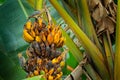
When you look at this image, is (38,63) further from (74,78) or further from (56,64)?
(74,78)

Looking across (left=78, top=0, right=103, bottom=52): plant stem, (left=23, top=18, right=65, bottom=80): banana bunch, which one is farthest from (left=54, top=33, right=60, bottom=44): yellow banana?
(left=78, top=0, right=103, bottom=52): plant stem

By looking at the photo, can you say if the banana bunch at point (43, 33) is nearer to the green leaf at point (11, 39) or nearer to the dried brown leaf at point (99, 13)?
the green leaf at point (11, 39)

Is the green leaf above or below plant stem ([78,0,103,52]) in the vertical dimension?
above

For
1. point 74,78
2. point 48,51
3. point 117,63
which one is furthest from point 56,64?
point 117,63

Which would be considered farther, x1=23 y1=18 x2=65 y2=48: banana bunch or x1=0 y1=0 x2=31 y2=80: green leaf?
x1=0 y1=0 x2=31 y2=80: green leaf

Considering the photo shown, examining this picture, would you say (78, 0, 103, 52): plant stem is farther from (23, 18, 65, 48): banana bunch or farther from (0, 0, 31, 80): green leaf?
(23, 18, 65, 48): banana bunch

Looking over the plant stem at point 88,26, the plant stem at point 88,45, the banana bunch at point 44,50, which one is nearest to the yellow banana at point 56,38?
the banana bunch at point 44,50

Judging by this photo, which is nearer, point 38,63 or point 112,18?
point 38,63
